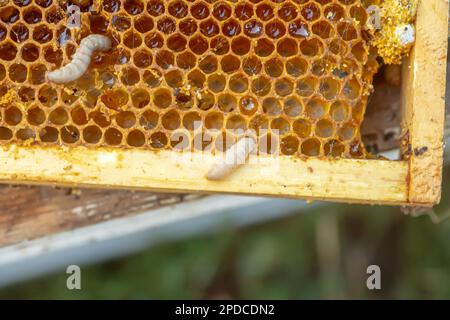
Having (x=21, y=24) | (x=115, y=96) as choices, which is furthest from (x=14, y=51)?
A: (x=115, y=96)

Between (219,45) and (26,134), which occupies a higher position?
(219,45)

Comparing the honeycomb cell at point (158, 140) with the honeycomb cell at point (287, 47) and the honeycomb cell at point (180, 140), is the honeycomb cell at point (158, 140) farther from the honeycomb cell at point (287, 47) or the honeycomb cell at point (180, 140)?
the honeycomb cell at point (287, 47)

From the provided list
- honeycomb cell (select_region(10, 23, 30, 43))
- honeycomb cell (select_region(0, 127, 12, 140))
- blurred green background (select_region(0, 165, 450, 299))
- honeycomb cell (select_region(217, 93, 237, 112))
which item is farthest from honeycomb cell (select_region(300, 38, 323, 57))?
blurred green background (select_region(0, 165, 450, 299))

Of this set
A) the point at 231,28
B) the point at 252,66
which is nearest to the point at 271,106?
the point at 252,66

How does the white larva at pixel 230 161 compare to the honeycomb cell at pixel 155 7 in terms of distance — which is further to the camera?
the honeycomb cell at pixel 155 7

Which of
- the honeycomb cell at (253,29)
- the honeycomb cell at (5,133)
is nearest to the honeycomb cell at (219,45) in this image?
the honeycomb cell at (253,29)

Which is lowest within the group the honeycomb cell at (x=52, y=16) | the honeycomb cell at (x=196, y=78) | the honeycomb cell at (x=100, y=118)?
the honeycomb cell at (x=100, y=118)

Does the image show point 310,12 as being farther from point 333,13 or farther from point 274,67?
point 274,67
